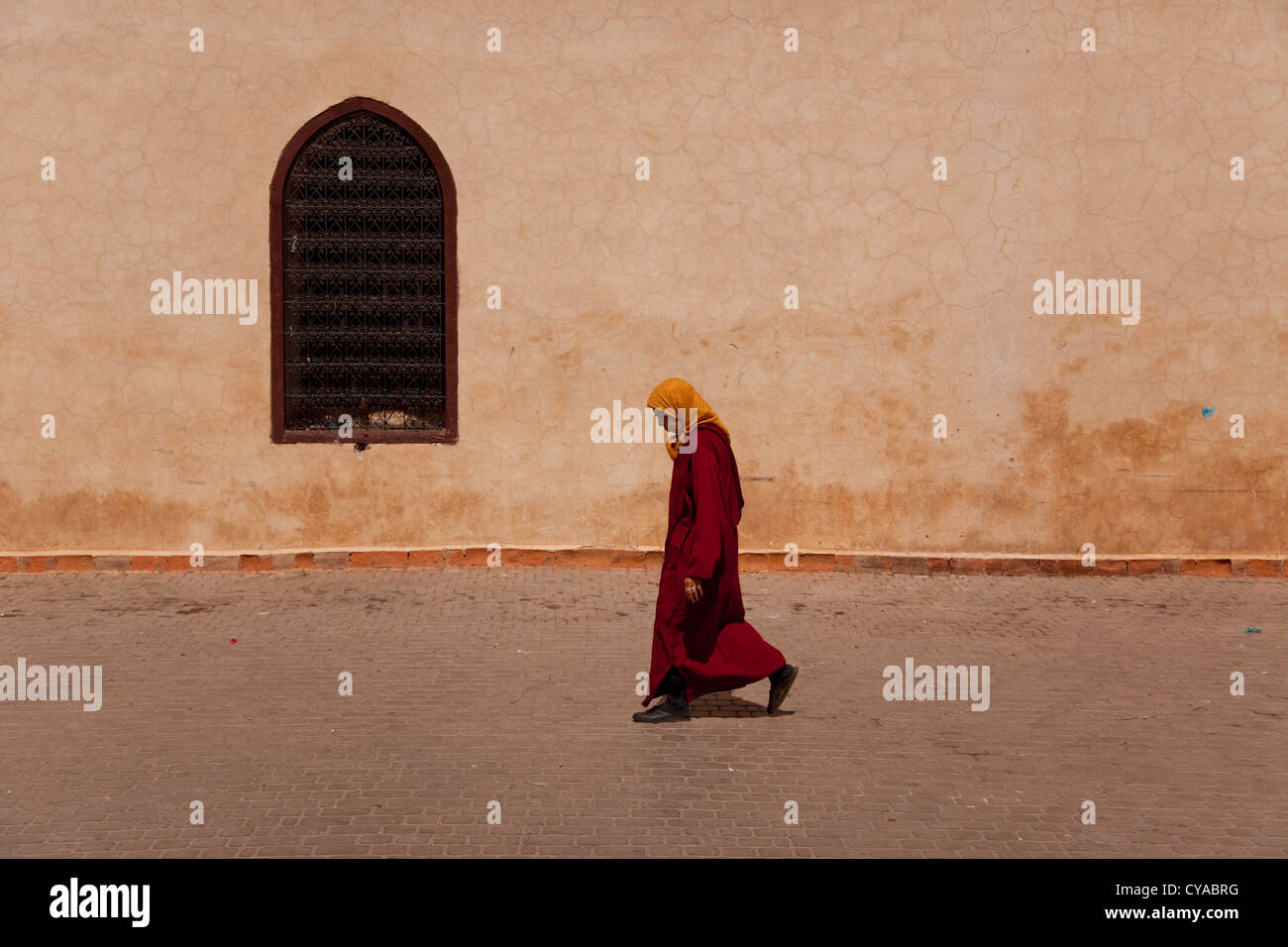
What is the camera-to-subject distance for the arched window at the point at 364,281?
424 inches

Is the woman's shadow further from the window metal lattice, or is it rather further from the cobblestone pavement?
the window metal lattice

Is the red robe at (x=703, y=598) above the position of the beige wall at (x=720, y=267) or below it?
below

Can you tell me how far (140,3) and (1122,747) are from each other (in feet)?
30.6

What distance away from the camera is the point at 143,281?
1062 centimetres

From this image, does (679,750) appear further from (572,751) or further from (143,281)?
(143,281)

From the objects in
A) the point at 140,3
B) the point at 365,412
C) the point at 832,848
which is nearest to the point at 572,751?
the point at 832,848

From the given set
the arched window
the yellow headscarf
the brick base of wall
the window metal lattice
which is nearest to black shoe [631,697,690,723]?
the yellow headscarf

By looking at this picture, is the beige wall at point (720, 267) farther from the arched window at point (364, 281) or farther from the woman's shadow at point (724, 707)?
the woman's shadow at point (724, 707)

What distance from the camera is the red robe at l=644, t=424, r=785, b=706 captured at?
6566 millimetres

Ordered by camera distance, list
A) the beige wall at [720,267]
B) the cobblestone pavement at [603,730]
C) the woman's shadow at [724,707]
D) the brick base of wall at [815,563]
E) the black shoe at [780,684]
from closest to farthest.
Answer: the cobblestone pavement at [603,730], the black shoe at [780,684], the woman's shadow at [724,707], the beige wall at [720,267], the brick base of wall at [815,563]

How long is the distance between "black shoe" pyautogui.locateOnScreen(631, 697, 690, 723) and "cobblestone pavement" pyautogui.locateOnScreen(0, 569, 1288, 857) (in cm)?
8

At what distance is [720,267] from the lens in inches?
428

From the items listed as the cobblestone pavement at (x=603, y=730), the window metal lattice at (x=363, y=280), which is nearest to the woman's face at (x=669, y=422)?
the cobblestone pavement at (x=603, y=730)

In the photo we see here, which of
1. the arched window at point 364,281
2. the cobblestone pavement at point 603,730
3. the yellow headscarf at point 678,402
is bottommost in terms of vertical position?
the cobblestone pavement at point 603,730
